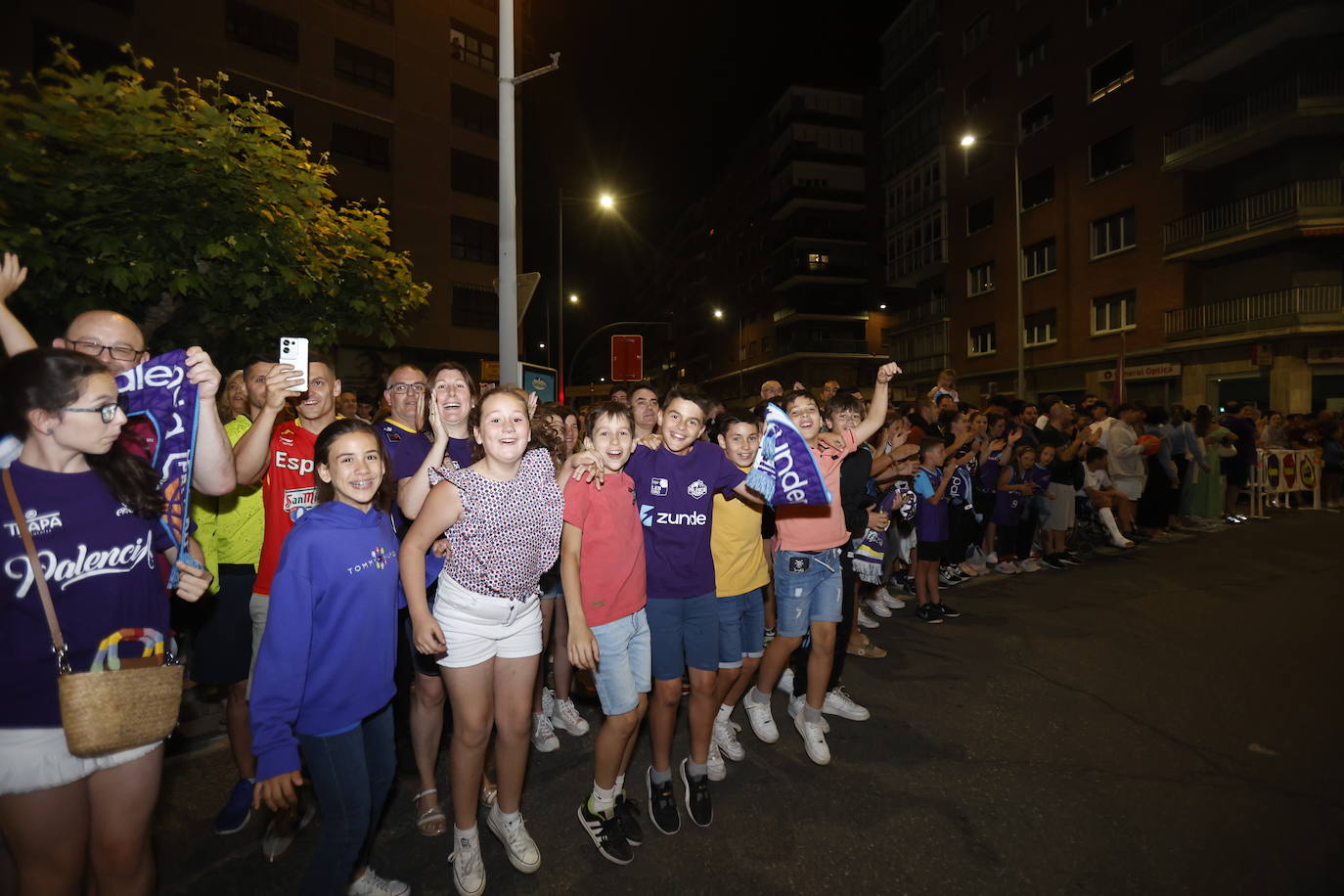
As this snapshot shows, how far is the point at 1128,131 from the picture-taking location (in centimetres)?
2500

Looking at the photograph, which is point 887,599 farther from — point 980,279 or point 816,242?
point 816,242

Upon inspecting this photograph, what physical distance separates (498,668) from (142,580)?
1422mm

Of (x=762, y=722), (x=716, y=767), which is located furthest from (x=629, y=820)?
(x=762, y=722)

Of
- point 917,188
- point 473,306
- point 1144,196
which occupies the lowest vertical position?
point 473,306

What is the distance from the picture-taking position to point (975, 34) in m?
32.8

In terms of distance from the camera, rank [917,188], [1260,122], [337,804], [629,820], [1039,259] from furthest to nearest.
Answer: [917,188]
[1039,259]
[1260,122]
[629,820]
[337,804]

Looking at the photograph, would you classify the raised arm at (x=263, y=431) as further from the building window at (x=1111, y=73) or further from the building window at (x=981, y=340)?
the building window at (x=981, y=340)

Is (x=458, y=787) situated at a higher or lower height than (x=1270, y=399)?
lower

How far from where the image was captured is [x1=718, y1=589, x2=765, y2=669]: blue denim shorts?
12.2 ft

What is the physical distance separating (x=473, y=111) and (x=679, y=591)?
29.7 metres

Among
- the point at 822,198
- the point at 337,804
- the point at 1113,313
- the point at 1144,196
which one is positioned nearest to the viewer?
the point at 337,804

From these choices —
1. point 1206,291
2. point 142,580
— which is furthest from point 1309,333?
point 142,580

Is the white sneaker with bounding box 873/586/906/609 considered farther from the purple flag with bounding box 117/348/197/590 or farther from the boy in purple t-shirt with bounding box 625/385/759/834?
the purple flag with bounding box 117/348/197/590

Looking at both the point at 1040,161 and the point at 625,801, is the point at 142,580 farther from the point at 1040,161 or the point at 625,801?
the point at 1040,161
